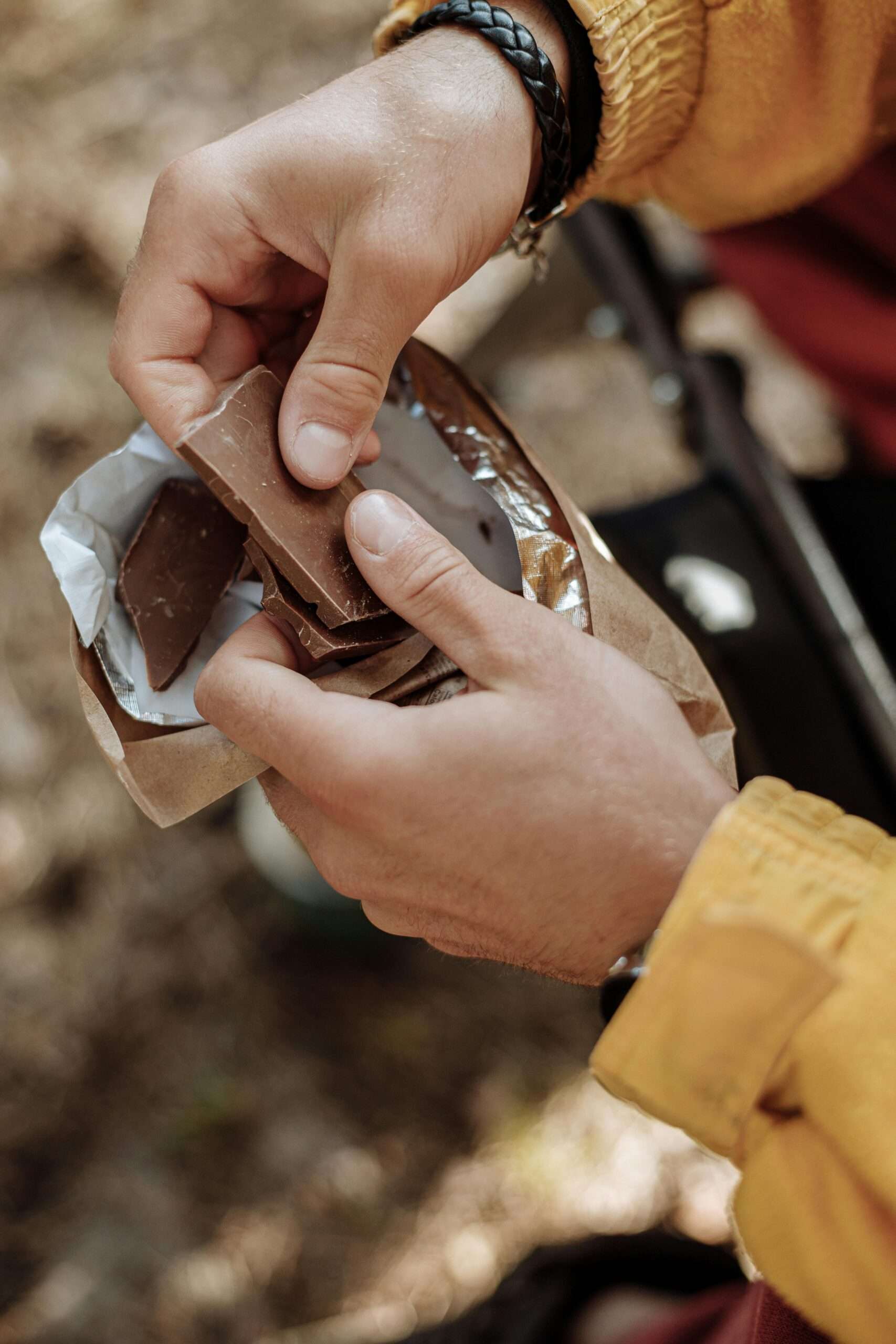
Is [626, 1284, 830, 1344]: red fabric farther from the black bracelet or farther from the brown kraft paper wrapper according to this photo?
the black bracelet

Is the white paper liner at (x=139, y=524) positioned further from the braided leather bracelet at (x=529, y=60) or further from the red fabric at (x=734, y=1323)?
the red fabric at (x=734, y=1323)

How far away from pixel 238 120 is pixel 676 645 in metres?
1.83

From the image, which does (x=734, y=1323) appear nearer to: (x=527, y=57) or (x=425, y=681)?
(x=425, y=681)

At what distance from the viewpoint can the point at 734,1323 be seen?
2.81 ft

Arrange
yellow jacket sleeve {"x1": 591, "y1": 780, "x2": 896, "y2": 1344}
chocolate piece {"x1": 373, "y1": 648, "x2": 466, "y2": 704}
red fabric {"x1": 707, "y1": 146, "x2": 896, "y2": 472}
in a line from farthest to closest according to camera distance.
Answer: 1. red fabric {"x1": 707, "y1": 146, "x2": 896, "y2": 472}
2. chocolate piece {"x1": 373, "y1": 648, "x2": 466, "y2": 704}
3. yellow jacket sleeve {"x1": 591, "y1": 780, "x2": 896, "y2": 1344}

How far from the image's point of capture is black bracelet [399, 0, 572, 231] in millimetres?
744

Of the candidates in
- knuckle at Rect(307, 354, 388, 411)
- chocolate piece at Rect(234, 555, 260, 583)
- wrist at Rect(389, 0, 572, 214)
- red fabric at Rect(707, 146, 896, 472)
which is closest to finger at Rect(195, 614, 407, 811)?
chocolate piece at Rect(234, 555, 260, 583)

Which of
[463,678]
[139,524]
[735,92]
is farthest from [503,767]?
[735,92]

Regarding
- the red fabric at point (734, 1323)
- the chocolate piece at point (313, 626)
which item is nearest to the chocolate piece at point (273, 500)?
the chocolate piece at point (313, 626)

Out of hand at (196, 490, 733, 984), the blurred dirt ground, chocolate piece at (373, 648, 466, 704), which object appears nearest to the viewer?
hand at (196, 490, 733, 984)

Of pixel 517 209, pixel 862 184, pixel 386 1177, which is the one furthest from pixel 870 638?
pixel 386 1177

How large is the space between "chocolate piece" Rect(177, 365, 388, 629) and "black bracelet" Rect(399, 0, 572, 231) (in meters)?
0.33

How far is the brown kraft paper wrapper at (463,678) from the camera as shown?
2.51ft

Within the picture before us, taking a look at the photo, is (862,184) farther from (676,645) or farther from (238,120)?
(238,120)
